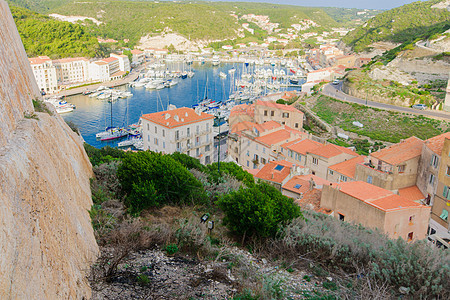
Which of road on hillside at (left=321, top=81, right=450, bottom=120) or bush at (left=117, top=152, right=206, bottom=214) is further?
road on hillside at (left=321, top=81, right=450, bottom=120)

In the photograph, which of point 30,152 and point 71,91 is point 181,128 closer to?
point 30,152

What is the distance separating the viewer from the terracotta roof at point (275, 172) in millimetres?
17328

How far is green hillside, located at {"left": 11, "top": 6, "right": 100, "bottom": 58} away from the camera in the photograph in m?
60.7

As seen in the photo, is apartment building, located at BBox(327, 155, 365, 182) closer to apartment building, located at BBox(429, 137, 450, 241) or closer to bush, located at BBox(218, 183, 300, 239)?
apartment building, located at BBox(429, 137, 450, 241)

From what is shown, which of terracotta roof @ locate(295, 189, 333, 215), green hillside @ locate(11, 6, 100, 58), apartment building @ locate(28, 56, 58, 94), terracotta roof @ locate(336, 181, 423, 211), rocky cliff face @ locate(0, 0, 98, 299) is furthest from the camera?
green hillside @ locate(11, 6, 100, 58)

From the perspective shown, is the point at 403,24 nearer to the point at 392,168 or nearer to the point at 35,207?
the point at 392,168

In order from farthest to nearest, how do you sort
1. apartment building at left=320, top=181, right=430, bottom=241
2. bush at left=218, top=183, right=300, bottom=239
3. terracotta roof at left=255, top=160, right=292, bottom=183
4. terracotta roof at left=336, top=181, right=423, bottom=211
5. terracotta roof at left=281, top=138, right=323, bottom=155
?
terracotta roof at left=281, top=138, right=323, bottom=155 < terracotta roof at left=255, top=160, right=292, bottom=183 < terracotta roof at left=336, top=181, right=423, bottom=211 < apartment building at left=320, top=181, right=430, bottom=241 < bush at left=218, top=183, right=300, bottom=239

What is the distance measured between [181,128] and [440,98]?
25.7m

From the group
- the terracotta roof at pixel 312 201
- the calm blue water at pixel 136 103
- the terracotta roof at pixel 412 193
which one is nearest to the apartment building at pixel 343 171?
the terracotta roof at pixel 412 193

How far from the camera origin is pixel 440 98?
3453 centimetres

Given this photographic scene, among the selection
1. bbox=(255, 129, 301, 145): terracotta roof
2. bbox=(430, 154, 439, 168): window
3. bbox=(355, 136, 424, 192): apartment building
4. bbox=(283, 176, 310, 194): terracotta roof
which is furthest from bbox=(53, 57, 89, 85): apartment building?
bbox=(430, 154, 439, 168): window

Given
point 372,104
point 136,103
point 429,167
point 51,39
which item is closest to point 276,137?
point 429,167

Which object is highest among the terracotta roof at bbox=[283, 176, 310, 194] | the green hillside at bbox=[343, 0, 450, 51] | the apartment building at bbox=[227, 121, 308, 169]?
the green hillside at bbox=[343, 0, 450, 51]

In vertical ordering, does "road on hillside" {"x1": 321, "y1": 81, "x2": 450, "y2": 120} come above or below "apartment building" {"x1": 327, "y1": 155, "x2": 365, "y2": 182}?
above
